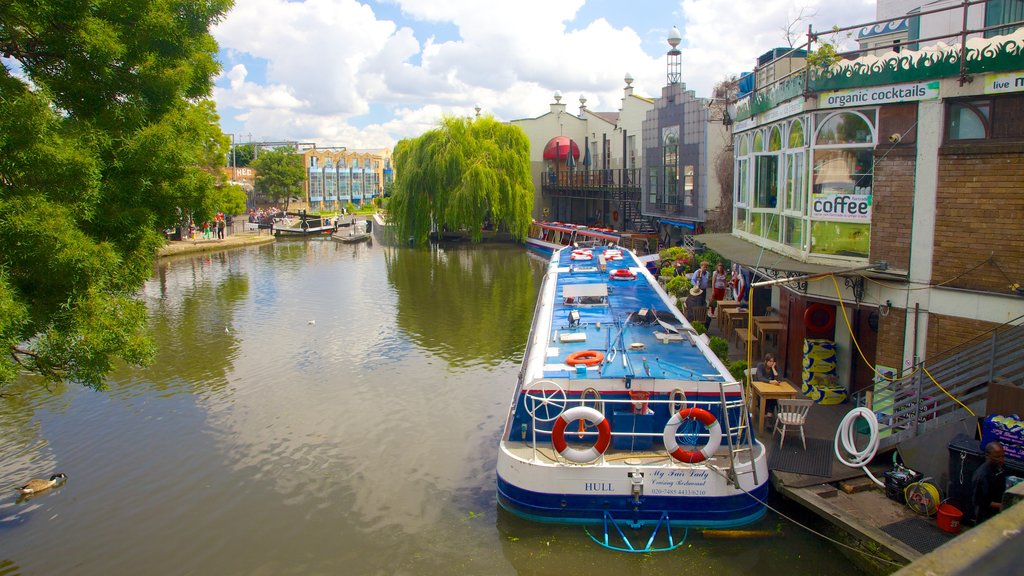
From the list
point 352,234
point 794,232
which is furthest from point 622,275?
point 352,234

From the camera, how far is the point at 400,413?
15508 mm

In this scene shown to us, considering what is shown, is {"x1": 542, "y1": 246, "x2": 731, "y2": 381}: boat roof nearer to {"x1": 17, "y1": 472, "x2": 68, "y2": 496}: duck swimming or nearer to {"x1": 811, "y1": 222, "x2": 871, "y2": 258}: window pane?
{"x1": 811, "y1": 222, "x2": 871, "y2": 258}: window pane

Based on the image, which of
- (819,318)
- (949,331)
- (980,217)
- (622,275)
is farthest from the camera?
(622,275)

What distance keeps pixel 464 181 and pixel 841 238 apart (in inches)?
1307

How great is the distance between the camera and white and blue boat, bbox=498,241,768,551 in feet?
31.3

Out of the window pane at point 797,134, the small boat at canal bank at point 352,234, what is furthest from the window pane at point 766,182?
the small boat at canal bank at point 352,234

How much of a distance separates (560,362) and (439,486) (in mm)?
2825

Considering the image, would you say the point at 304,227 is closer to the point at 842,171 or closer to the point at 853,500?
the point at 842,171

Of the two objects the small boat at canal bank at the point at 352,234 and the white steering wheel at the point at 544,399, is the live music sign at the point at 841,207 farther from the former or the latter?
the small boat at canal bank at the point at 352,234

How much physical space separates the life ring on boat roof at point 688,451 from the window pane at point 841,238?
4.01 meters

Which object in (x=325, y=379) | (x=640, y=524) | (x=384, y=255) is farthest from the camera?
(x=384, y=255)

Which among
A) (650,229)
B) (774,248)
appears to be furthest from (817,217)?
(650,229)

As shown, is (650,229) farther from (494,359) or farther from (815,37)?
(815,37)

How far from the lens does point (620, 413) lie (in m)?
10.5
